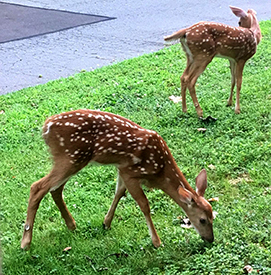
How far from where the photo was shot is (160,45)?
10.6 m

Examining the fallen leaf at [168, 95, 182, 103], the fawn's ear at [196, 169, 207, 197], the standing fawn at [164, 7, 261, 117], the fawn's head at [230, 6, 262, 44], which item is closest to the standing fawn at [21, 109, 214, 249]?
the fawn's ear at [196, 169, 207, 197]

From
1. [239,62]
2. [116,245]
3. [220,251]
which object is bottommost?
[116,245]

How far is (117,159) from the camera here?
12.6ft

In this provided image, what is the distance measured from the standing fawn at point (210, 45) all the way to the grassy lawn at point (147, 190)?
0.56 m

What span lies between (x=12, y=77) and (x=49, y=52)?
1.73m

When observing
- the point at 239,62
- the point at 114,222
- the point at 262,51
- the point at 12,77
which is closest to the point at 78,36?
the point at 12,77

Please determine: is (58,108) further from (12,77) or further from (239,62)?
(239,62)

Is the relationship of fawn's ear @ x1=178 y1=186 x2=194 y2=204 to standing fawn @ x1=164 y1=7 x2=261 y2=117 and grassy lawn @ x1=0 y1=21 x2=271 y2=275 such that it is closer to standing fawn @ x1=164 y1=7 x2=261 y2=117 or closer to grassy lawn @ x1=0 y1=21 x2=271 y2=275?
grassy lawn @ x1=0 y1=21 x2=271 y2=275

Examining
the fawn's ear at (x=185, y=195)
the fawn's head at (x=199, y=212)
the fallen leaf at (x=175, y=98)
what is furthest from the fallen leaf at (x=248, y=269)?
the fallen leaf at (x=175, y=98)

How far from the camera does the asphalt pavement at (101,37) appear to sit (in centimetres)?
920

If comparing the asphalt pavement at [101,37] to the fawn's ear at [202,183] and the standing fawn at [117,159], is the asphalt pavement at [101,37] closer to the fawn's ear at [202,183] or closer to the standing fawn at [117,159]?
the standing fawn at [117,159]

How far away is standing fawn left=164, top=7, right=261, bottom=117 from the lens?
246 inches

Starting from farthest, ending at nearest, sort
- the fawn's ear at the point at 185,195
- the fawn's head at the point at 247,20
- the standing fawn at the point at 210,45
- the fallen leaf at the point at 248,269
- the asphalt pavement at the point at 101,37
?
the asphalt pavement at the point at 101,37, the fawn's head at the point at 247,20, the standing fawn at the point at 210,45, the fawn's ear at the point at 185,195, the fallen leaf at the point at 248,269

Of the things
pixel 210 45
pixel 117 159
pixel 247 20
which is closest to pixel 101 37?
pixel 247 20
